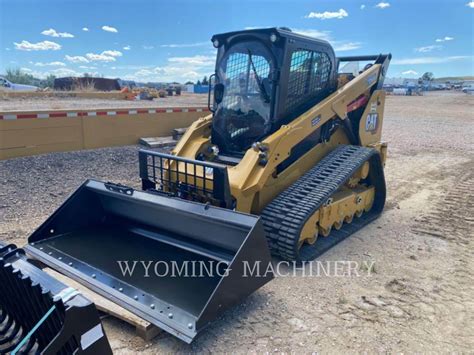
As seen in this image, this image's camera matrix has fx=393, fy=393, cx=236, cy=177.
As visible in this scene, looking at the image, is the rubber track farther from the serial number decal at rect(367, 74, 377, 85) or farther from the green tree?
the green tree

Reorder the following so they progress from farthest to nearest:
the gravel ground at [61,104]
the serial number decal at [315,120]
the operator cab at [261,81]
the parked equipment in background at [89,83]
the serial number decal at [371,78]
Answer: the parked equipment in background at [89,83], the gravel ground at [61,104], the serial number decal at [371,78], the serial number decal at [315,120], the operator cab at [261,81]

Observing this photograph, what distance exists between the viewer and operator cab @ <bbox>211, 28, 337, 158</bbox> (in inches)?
161

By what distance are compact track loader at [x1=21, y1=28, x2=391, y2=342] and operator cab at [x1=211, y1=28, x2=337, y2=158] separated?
0.01 metres

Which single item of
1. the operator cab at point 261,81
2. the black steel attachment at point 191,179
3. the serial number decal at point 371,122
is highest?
the operator cab at point 261,81

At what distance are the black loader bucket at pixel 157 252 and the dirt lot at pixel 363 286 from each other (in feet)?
0.81

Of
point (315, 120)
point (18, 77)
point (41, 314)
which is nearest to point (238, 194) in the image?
point (315, 120)

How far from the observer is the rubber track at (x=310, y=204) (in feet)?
12.0

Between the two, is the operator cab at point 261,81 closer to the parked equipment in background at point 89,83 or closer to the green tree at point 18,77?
the parked equipment in background at point 89,83

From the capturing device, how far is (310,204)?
150 inches

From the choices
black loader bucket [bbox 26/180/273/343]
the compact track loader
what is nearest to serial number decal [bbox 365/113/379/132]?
the compact track loader

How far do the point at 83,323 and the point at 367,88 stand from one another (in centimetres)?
441

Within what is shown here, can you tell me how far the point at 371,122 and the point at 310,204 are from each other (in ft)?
7.38

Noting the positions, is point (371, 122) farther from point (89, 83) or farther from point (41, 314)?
point (89, 83)

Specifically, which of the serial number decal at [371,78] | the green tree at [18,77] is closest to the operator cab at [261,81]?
the serial number decal at [371,78]
